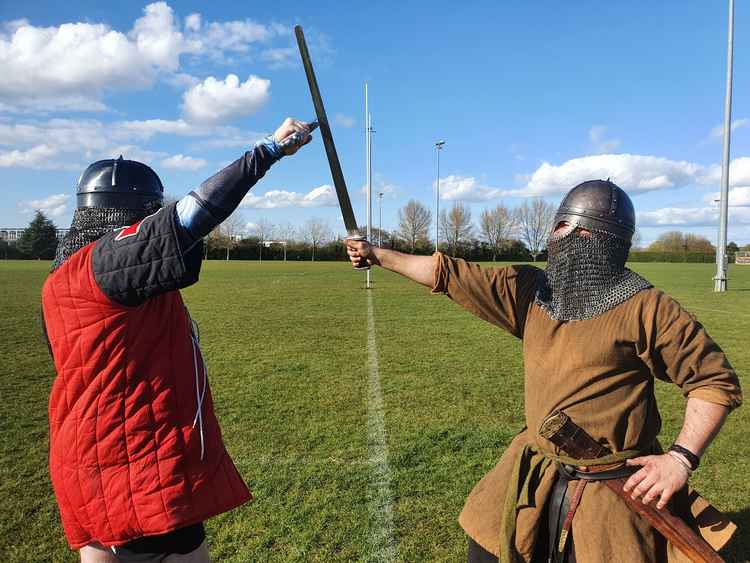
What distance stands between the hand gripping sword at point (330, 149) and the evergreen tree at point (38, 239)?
76.9m

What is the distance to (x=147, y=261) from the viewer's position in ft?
5.54

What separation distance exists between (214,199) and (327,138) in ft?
3.68

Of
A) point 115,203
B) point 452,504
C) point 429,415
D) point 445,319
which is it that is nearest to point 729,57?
point 445,319

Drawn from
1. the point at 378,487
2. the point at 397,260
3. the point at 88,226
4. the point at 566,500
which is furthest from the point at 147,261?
the point at 378,487

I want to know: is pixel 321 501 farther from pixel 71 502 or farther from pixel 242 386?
pixel 242 386

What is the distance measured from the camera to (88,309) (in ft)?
6.15

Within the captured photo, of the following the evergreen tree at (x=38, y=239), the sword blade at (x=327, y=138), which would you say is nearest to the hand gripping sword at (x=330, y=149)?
the sword blade at (x=327, y=138)

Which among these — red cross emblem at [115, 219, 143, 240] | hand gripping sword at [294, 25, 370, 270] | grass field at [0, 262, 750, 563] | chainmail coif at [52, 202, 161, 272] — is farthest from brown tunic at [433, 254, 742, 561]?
chainmail coif at [52, 202, 161, 272]

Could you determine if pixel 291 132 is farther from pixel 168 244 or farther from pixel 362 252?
pixel 362 252

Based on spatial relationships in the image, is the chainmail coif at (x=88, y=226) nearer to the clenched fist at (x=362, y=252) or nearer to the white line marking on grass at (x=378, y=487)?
the clenched fist at (x=362, y=252)

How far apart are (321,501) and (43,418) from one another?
401cm

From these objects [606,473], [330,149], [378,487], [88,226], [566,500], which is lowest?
[378,487]

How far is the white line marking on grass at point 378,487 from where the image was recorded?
3.88 m

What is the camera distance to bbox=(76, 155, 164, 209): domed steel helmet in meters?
2.17
